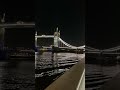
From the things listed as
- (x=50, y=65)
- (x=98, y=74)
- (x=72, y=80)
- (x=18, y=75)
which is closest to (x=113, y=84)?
(x=98, y=74)

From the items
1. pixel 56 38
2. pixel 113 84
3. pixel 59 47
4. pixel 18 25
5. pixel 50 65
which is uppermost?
pixel 18 25

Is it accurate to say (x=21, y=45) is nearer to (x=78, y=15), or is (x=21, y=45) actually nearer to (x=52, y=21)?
(x=52, y=21)

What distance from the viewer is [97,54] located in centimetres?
253

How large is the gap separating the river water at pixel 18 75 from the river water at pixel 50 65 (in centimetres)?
8

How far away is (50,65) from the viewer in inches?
96.7

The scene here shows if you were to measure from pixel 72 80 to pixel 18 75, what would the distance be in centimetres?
67

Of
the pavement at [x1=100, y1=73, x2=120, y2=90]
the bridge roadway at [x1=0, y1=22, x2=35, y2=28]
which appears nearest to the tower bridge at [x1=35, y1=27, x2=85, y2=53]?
the bridge roadway at [x1=0, y1=22, x2=35, y2=28]

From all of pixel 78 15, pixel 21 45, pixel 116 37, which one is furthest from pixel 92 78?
pixel 21 45

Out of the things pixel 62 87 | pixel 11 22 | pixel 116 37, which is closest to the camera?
pixel 62 87

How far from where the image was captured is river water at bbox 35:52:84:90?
2.36 meters

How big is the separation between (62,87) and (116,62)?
728mm

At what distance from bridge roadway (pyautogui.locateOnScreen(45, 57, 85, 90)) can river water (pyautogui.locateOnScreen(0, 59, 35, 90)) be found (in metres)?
0.28

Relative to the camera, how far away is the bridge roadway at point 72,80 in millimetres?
2274

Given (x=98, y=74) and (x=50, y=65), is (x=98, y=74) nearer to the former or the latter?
(x=98, y=74)
